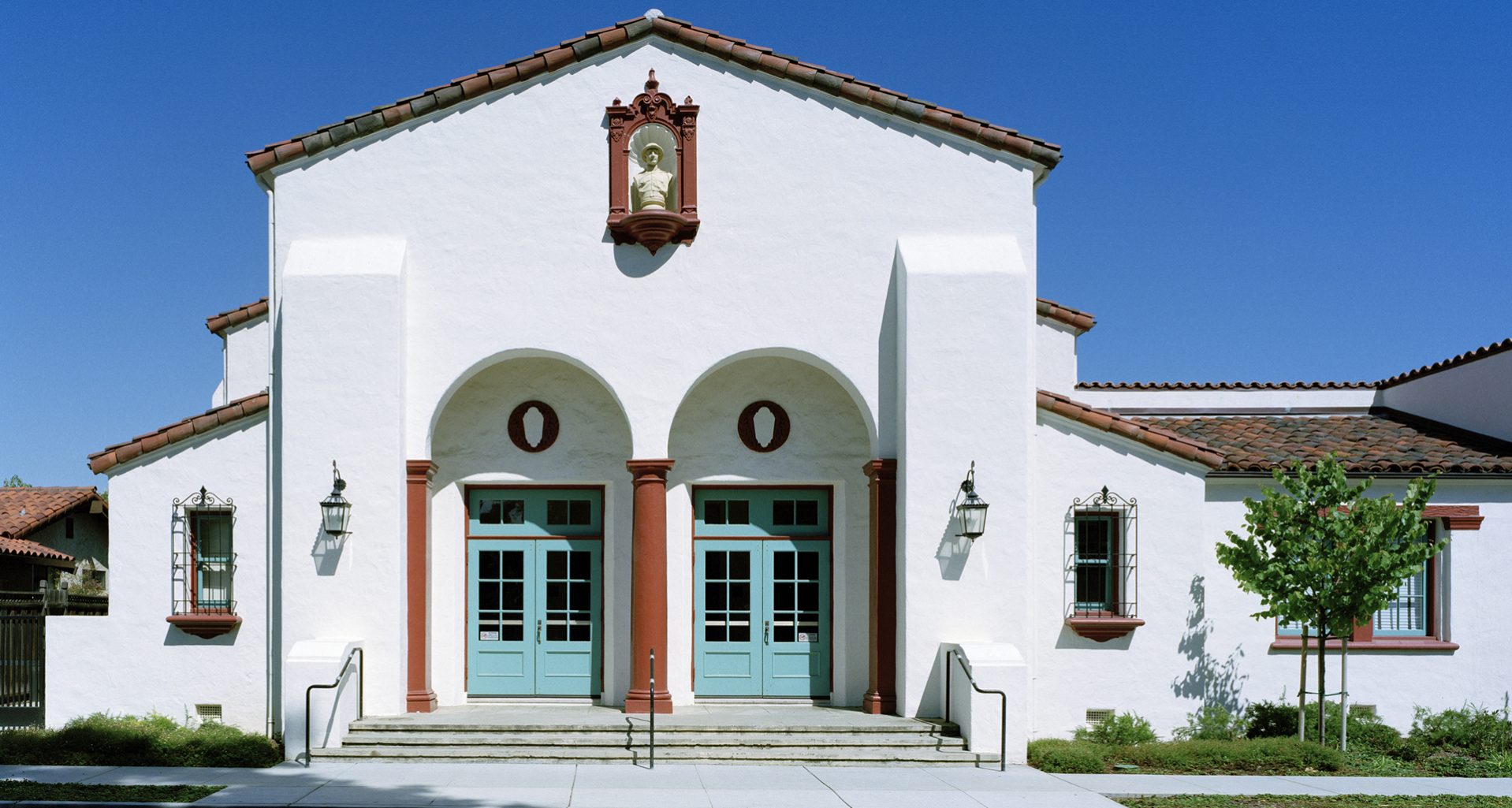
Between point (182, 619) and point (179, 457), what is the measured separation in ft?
6.27

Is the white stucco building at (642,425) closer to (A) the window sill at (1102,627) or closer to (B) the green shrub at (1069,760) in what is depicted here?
(A) the window sill at (1102,627)

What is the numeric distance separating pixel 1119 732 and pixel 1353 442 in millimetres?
6246

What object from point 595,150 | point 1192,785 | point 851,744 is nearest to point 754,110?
point 595,150

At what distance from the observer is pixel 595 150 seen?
47.4ft

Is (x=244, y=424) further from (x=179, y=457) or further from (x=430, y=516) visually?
(x=430, y=516)

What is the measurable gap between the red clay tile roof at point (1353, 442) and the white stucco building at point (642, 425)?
2057 millimetres

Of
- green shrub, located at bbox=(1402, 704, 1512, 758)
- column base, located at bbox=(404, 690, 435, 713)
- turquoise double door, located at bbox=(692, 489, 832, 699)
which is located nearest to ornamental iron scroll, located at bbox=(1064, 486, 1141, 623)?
turquoise double door, located at bbox=(692, 489, 832, 699)

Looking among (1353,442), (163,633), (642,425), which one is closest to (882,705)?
(642,425)

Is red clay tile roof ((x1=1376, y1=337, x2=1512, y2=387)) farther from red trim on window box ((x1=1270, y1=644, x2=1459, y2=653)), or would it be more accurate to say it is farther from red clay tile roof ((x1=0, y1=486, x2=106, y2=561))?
red clay tile roof ((x1=0, y1=486, x2=106, y2=561))

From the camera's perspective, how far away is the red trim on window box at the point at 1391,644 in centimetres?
1539

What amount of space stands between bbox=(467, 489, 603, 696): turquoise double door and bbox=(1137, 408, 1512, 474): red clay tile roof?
7.93m

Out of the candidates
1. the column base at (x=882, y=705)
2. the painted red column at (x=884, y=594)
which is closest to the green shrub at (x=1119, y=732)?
the column base at (x=882, y=705)

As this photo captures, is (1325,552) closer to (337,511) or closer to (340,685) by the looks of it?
(340,685)

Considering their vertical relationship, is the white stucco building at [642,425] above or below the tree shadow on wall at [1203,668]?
above
